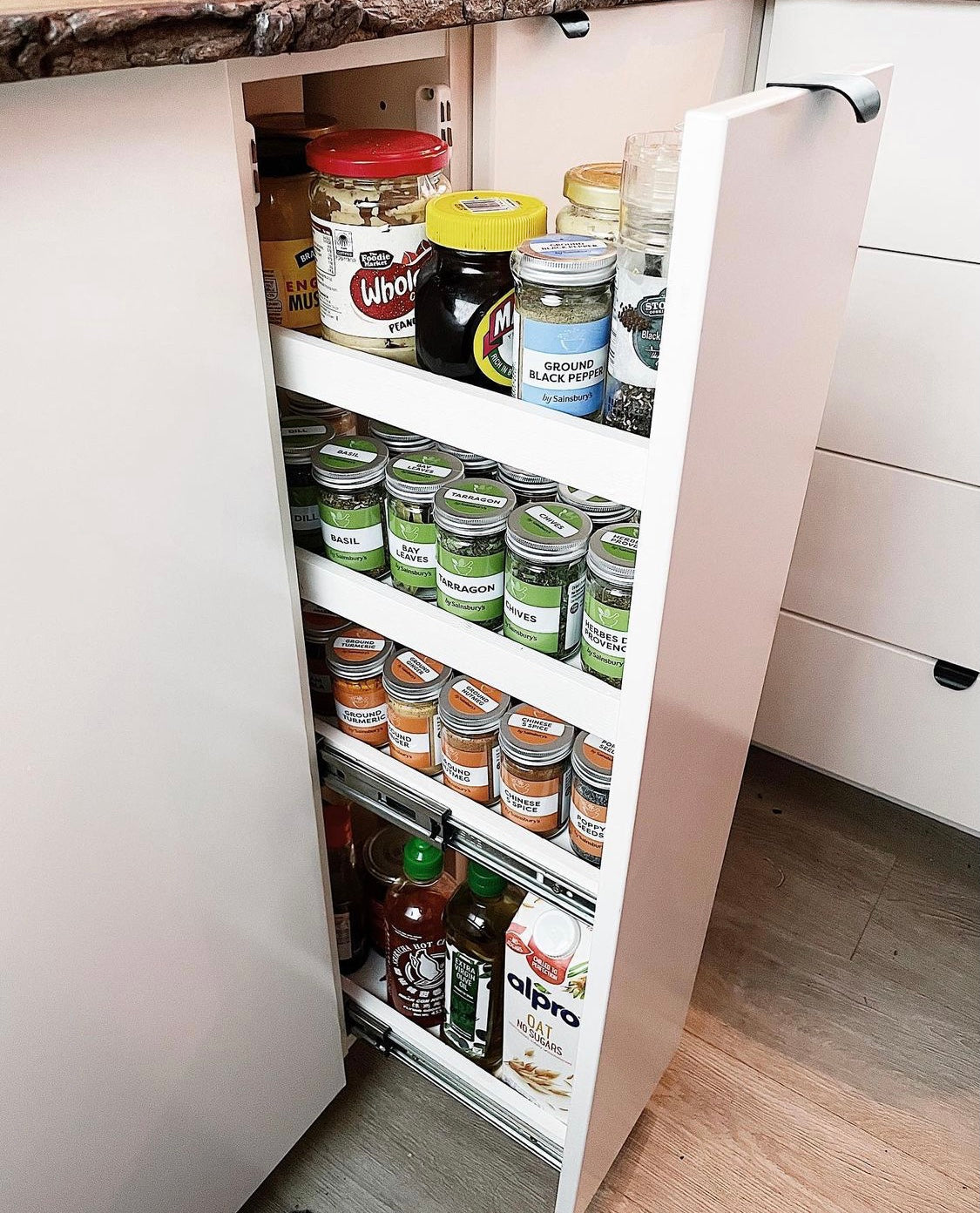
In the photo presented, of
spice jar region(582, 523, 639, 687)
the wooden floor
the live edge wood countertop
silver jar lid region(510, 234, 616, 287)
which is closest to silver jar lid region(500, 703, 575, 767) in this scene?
spice jar region(582, 523, 639, 687)

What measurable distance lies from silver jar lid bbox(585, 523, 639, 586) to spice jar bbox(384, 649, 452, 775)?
21 centimetres

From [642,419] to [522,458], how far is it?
8 centimetres

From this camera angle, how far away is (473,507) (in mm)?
760

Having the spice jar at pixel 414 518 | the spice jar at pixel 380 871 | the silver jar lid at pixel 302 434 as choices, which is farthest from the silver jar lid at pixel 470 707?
the spice jar at pixel 380 871

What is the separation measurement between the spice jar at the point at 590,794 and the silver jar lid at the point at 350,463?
0.26 meters

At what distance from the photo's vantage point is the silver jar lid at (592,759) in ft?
2.56

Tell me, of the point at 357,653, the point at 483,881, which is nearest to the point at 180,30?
the point at 357,653

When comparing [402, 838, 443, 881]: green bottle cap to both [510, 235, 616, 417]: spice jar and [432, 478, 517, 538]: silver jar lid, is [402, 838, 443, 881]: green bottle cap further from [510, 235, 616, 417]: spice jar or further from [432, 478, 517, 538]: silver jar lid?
[510, 235, 616, 417]: spice jar

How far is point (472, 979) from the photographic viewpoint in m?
1.02

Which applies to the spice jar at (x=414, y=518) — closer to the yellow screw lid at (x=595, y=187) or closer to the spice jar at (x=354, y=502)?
the spice jar at (x=354, y=502)

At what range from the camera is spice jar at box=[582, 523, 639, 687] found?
69cm

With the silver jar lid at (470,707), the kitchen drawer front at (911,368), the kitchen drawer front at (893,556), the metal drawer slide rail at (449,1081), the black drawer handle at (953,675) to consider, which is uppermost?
the kitchen drawer front at (911,368)

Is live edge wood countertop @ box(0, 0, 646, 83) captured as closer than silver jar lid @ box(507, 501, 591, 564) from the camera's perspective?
Yes

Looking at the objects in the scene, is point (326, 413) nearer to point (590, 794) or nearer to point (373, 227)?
point (373, 227)
